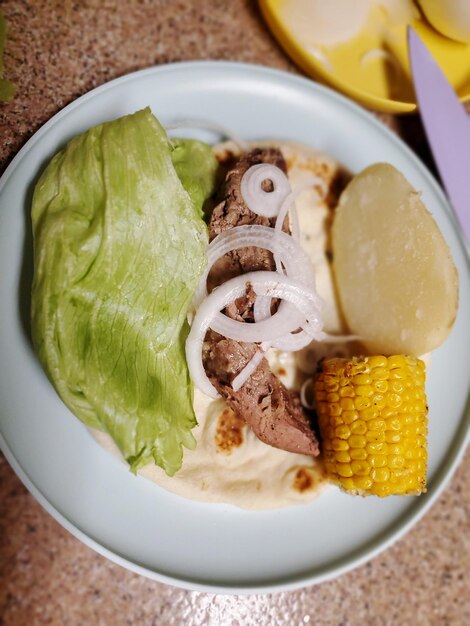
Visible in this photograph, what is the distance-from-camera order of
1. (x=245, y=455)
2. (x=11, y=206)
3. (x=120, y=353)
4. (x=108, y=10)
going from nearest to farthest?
(x=120, y=353)
(x=11, y=206)
(x=245, y=455)
(x=108, y=10)

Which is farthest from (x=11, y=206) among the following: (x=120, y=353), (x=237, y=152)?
(x=237, y=152)

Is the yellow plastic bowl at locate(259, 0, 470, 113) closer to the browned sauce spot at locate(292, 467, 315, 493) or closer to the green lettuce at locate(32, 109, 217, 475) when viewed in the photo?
the green lettuce at locate(32, 109, 217, 475)

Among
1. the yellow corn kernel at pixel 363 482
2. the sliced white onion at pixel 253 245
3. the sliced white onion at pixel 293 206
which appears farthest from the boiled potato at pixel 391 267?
the yellow corn kernel at pixel 363 482

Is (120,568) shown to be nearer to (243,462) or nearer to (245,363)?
(243,462)

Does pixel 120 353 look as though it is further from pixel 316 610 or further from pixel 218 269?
pixel 316 610

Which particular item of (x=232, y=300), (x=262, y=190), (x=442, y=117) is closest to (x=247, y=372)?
(x=232, y=300)

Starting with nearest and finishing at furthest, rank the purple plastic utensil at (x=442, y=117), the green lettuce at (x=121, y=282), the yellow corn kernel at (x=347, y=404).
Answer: the green lettuce at (x=121, y=282) < the yellow corn kernel at (x=347, y=404) < the purple plastic utensil at (x=442, y=117)

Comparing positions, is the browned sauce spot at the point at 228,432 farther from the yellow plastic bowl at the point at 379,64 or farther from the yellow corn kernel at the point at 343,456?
the yellow plastic bowl at the point at 379,64
